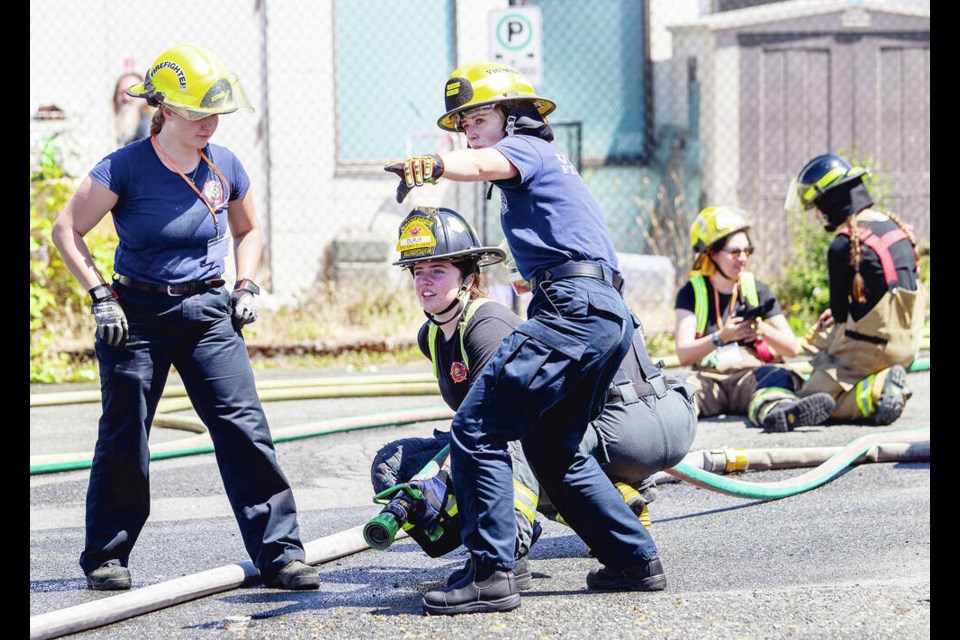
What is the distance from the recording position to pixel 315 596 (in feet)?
14.3

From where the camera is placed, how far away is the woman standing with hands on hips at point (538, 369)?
158 inches

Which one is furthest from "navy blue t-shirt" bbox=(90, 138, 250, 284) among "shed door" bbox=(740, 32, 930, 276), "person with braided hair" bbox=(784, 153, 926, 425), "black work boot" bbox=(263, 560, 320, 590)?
"shed door" bbox=(740, 32, 930, 276)

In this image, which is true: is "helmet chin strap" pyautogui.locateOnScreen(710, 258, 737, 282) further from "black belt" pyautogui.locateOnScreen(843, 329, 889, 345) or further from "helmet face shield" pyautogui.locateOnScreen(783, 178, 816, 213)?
"black belt" pyautogui.locateOnScreen(843, 329, 889, 345)

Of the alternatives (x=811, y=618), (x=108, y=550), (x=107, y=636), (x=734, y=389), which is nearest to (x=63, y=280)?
(x=734, y=389)

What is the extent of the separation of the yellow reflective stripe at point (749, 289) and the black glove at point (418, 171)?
12.8ft

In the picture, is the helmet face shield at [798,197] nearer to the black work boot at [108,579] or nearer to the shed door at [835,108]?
the black work boot at [108,579]

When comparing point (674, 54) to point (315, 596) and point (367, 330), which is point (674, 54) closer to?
point (367, 330)

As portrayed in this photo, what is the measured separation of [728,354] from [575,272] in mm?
3418

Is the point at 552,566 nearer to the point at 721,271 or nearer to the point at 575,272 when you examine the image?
the point at 575,272

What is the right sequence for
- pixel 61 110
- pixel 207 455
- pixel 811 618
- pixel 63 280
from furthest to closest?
pixel 61 110, pixel 63 280, pixel 207 455, pixel 811 618

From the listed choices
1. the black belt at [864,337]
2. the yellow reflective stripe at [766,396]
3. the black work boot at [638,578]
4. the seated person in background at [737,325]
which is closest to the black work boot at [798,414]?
the seated person in background at [737,325]

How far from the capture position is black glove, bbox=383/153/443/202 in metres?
3.69

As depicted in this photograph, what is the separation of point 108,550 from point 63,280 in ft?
20.2
